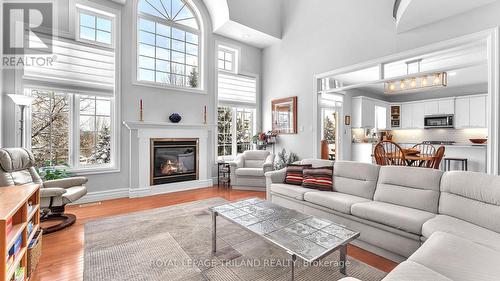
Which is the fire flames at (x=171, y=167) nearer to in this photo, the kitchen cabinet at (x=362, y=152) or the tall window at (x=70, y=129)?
the tall window at (x=70, y=129)

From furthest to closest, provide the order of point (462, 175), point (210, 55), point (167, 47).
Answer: point (210, 55), point (167, 47), point (462, 175)

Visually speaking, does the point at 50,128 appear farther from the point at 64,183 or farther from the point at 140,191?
the point at 140,191

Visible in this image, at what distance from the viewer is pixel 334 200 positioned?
266 centimetres

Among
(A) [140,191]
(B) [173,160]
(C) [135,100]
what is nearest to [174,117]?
(C) [135,100]

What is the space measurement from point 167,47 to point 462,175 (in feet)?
17.5

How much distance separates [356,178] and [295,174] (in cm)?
89

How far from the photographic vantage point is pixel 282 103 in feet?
18.7

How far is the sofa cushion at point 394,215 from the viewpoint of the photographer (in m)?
2.01

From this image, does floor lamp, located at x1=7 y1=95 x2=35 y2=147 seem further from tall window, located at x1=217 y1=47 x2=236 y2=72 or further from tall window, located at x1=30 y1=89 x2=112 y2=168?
tall window, located at x1=217 y1=47 x2=236 y2=72

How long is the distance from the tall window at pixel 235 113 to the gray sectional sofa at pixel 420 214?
301 cm

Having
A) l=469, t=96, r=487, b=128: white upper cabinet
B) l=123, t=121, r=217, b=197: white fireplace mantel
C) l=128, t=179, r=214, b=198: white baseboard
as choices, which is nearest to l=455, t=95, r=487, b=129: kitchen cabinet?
l=469, t=96, r=487, b=128: white upper cabinet

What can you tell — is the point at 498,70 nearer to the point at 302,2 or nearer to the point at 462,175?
the point at 462,175

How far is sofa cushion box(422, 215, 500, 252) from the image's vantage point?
1.66 metres

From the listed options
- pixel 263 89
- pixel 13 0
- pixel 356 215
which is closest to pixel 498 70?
pixel 356 215
